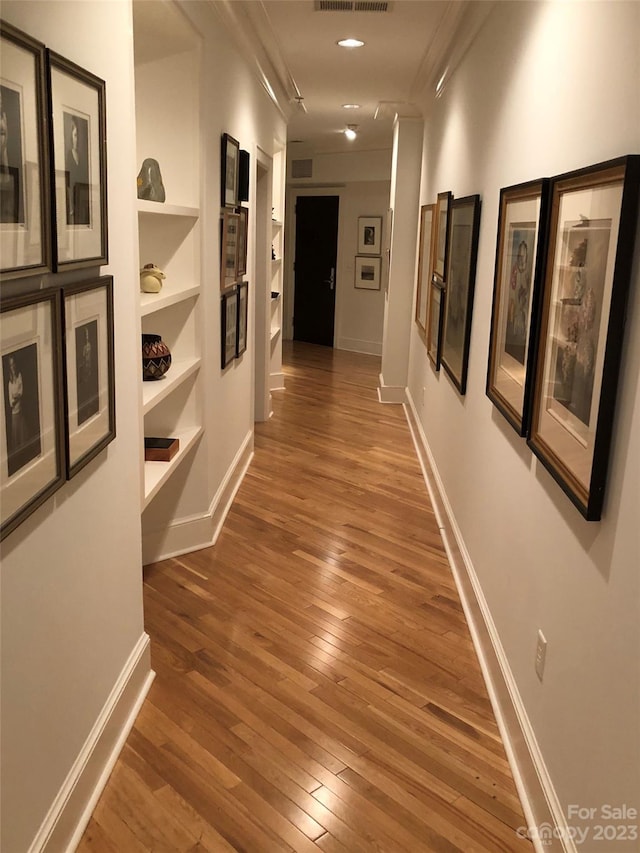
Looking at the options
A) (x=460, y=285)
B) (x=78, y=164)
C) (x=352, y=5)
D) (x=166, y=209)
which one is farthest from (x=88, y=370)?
(x=352, y=5)

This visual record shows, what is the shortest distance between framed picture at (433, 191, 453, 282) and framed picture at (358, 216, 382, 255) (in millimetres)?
4781

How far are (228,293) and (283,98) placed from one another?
2597 mm

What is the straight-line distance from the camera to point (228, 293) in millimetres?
3861

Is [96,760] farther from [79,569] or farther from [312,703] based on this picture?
[312,703]

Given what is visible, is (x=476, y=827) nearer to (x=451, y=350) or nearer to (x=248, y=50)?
(x=451, y=350)

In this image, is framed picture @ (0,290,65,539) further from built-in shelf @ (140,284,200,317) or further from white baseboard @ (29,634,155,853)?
built-in shelf @ (140,284,200,317)

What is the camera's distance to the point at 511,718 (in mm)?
2350

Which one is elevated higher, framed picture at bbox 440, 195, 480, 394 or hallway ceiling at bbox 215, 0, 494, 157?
hallway ceiling at bbox 215, 0, 494, 157

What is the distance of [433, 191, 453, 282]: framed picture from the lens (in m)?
4.36

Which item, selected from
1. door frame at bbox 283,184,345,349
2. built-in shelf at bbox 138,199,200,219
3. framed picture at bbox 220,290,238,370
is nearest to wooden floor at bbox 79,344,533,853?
framed picture at bbox 220,290,238,370

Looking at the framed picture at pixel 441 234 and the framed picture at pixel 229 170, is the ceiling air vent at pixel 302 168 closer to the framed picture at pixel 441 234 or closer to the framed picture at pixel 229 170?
the framed picture at pixel 441 234

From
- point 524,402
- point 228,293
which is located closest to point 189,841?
point 524,402

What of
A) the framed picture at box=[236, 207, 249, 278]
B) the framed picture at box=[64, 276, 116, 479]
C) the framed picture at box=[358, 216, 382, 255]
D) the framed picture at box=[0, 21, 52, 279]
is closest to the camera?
the framed picture at box=[0, 21, 52, 279]

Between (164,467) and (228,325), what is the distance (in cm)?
116
